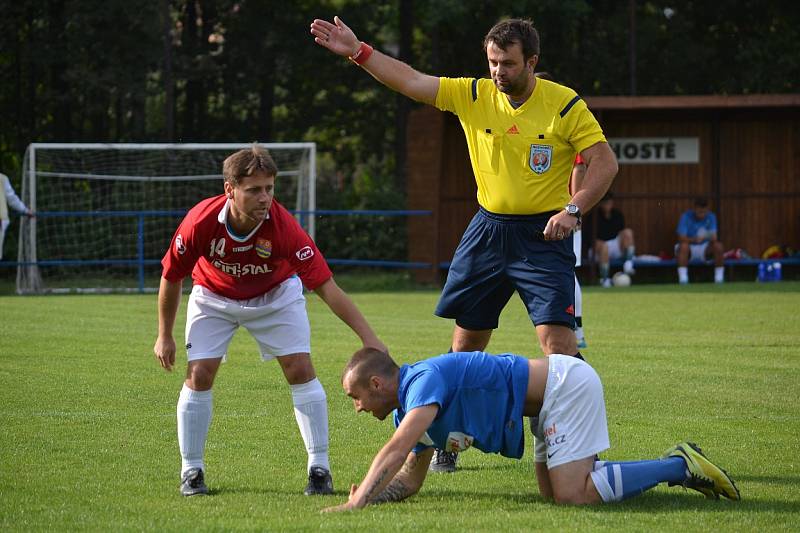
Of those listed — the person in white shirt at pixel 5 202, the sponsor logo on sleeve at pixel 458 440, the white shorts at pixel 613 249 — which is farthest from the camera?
the white shorts at pixel 613 249

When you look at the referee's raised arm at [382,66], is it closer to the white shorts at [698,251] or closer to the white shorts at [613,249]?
the white shorts at [613,249]

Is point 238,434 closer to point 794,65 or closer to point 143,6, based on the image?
point 143,6

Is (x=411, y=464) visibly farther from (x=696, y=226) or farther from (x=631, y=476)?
(x=696, y=226)

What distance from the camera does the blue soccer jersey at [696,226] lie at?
801 inches

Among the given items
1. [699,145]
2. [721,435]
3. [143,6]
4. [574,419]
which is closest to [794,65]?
[699,145]

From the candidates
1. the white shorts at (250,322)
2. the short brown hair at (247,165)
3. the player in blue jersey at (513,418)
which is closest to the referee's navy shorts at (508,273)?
the player in blue jersey at (513,418)

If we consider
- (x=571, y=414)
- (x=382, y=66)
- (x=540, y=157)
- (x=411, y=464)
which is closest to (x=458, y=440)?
(x=411, y=464)

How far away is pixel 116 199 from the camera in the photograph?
867 inches

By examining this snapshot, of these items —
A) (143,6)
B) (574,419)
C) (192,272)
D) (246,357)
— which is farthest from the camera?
(143,6)

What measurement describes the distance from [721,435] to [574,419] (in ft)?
7.05

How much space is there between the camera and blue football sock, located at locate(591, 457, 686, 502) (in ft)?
17.7

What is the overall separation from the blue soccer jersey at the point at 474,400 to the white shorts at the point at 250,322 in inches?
32.4

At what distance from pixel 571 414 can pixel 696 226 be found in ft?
51.7

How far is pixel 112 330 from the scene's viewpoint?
12805 mm
